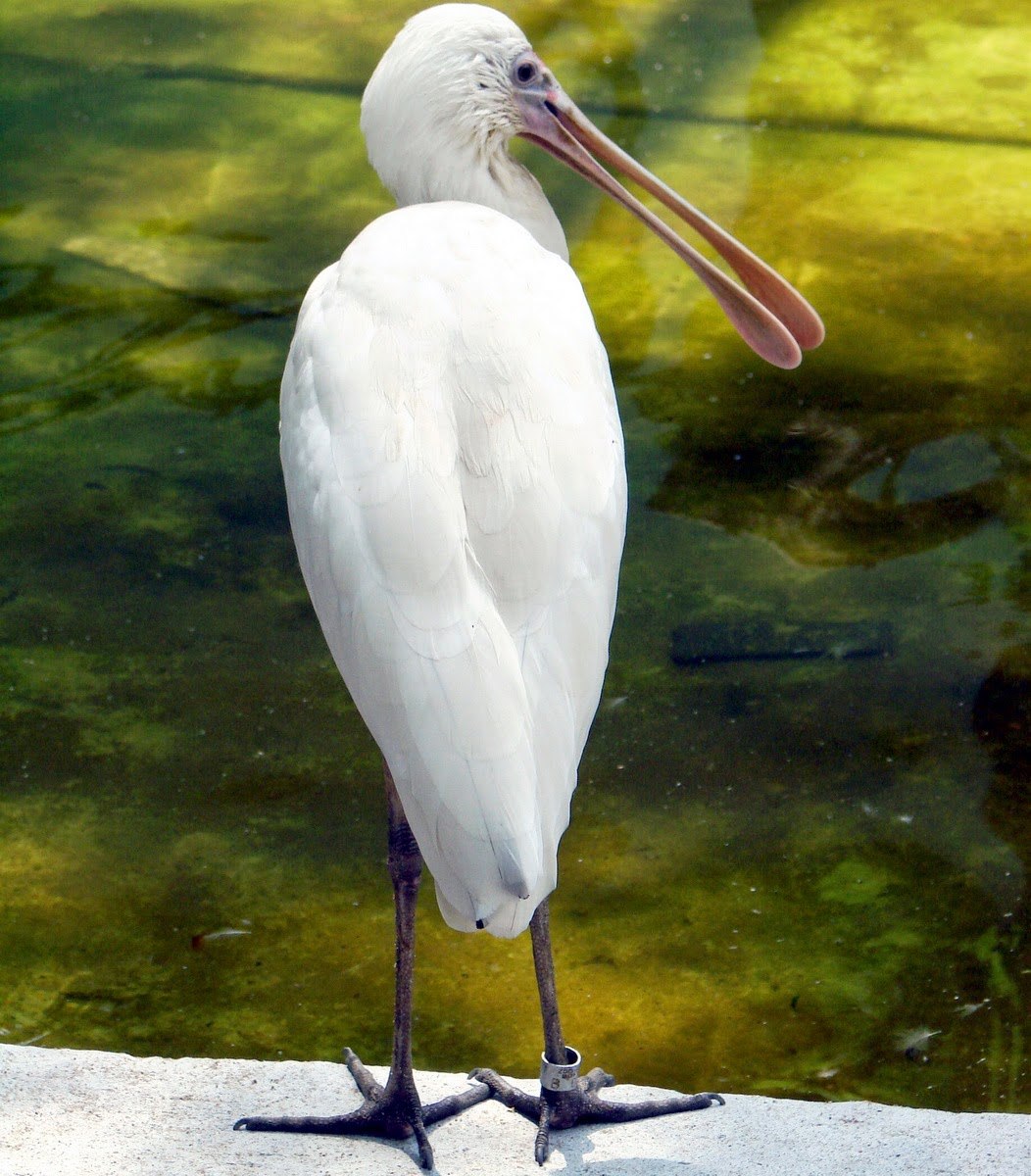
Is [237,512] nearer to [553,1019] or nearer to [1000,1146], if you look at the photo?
[553,1019]

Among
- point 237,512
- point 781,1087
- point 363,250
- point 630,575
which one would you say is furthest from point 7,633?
point 781,1087

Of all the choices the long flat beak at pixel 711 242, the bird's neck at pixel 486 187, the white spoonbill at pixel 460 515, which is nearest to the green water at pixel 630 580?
the white spoonbill at pixel 460 515

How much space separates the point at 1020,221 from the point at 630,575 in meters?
1.79

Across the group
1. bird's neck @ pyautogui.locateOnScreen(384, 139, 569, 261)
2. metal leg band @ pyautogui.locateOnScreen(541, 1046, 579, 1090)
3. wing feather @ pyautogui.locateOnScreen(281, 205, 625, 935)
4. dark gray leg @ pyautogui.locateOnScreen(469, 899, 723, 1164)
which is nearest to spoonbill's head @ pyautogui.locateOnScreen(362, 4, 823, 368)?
bird's neck @ pyautogui.locateOnScreen(384, 139, 569, 261)

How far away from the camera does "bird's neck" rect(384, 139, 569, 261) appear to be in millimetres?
2752

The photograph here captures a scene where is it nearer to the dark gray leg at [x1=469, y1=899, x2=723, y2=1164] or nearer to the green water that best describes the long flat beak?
the green water

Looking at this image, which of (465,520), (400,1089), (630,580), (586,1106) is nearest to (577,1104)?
(586,1106)

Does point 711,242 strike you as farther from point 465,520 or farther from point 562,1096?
point 562,1096

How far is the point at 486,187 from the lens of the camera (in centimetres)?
276

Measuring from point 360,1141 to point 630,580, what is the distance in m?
1.63

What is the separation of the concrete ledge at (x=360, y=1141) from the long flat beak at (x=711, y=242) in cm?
117

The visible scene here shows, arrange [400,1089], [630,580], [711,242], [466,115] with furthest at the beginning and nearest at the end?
[630,580], [711,242], [466,115], [400,1089]

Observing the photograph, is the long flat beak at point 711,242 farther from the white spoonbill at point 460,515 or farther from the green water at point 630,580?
the green water at point 630,580

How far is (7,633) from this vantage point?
3.76 meters
